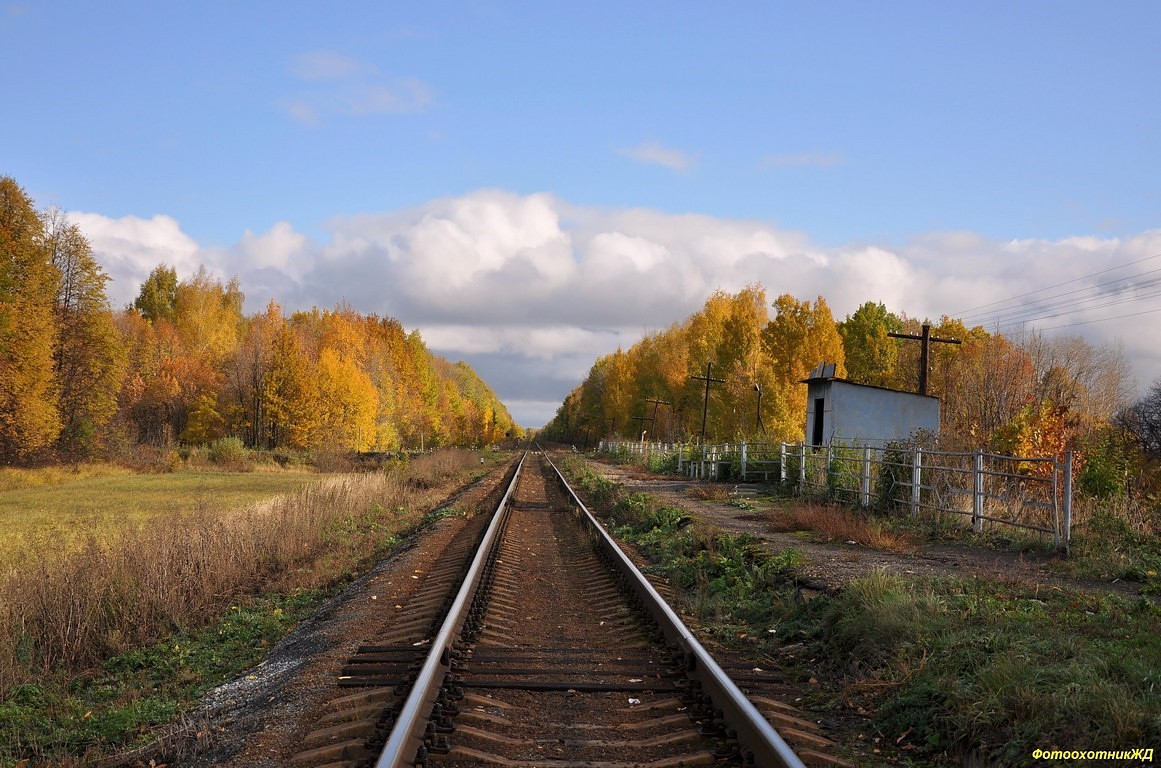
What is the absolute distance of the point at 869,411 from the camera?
26.4 metres

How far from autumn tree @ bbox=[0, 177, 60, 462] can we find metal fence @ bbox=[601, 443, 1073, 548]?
30.9 m

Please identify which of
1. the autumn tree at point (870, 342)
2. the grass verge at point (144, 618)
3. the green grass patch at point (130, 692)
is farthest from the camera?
the autumn tree at point (870, 342)

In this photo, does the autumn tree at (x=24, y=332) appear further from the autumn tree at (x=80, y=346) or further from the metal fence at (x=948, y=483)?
the metal fence at (x=948, y=483)

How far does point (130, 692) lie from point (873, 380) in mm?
66643

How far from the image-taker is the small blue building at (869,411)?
26.0m

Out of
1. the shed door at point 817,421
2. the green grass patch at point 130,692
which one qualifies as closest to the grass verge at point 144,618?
the green grass patch at point 130,692

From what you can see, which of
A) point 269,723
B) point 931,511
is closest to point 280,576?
point 269,723

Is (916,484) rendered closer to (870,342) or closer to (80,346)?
(80,346)

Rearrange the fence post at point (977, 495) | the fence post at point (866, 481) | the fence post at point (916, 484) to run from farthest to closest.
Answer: the fence post at point (866, 481) < the fence post at point (916, 484) < the fence post at point (977, 495)

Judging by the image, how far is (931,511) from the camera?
15.0 metres

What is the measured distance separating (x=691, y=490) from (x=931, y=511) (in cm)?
1058

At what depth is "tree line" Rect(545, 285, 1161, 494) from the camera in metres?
18.1

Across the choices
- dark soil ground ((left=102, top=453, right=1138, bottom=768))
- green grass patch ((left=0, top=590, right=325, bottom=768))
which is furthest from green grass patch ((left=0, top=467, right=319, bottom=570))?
dark soil ground ((left=102, top=453, right=1138, bottom=768))

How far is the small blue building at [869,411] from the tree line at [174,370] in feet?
102
